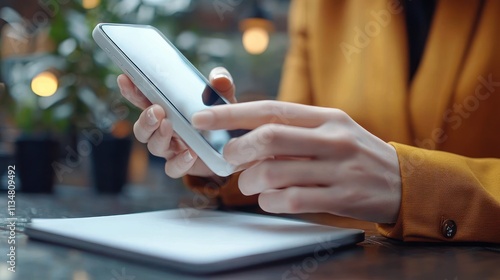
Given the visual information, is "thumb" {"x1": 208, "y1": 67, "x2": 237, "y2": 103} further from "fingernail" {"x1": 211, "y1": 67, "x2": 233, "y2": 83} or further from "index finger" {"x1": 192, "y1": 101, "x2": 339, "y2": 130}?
"index finger" {"x1": 192, "y1": 101, "x2": 339, "y2": 130}

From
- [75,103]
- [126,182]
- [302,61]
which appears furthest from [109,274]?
[75,103]

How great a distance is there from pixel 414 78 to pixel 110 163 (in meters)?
0.74

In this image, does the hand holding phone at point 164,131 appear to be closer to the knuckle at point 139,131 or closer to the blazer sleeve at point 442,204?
the knuckle at point 139,131

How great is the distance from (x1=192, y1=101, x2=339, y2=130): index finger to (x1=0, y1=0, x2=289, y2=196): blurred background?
2.36 feet

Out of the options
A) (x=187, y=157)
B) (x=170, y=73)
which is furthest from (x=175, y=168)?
(x=170, y=73)

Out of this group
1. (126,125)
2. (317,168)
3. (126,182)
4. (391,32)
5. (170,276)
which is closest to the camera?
→ (170,276)

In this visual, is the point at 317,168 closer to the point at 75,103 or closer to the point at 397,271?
the point at 397,271

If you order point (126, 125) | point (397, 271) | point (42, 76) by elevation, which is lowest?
point (397, 271)

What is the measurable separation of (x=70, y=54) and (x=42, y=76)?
0.30 ft

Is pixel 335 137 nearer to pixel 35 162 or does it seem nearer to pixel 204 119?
pixel 204 119

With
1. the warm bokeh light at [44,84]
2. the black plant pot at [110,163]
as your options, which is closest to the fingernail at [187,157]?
the black plant pot at [110,163]

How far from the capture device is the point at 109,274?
35 centimetres

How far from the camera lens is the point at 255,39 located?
1.81 m

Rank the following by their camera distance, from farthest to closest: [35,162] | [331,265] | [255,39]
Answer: [255,39] → [35,162] → [331,265]
